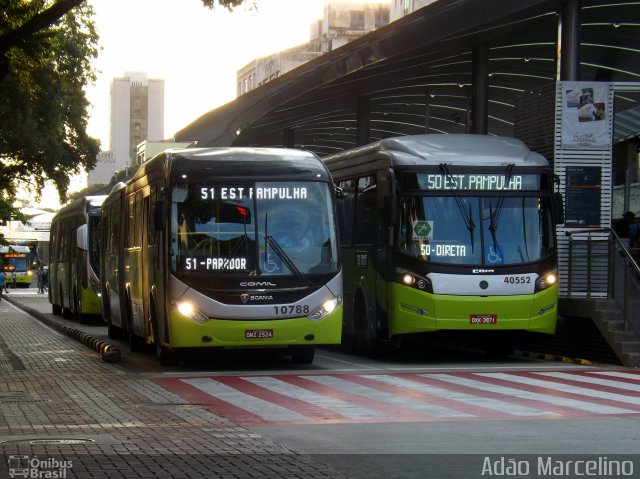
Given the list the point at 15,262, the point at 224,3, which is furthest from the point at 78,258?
the point at 15,262

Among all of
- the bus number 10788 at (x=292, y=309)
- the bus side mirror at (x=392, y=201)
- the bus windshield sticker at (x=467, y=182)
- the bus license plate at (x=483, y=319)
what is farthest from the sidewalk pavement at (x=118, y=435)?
the bus windshield sticker at (x=467, y=182)

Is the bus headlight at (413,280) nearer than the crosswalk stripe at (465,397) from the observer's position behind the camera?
No

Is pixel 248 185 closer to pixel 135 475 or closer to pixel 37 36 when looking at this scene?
pixel 37 36

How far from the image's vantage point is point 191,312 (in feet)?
62.1

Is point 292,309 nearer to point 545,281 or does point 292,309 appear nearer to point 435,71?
point 545,281

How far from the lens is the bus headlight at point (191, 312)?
18891mm

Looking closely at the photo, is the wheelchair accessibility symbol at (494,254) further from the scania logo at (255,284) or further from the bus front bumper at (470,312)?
the scania logo at (255,284)

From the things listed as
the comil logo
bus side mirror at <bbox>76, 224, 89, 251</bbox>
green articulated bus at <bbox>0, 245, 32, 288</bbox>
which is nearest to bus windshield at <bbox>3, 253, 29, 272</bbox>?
green articulated bus at <bbox>0, 245, 32, 288</bbox>

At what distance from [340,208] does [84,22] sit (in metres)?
22.2

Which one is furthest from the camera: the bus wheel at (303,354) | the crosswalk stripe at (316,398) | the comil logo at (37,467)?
the bus wheel at (303,354)

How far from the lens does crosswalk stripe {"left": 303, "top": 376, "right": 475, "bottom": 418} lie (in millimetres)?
13945

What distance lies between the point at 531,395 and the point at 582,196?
27.3ft

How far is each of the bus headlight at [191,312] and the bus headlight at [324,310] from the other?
4.97 ft

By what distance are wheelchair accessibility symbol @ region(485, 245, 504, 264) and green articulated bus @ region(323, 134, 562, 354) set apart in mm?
16
